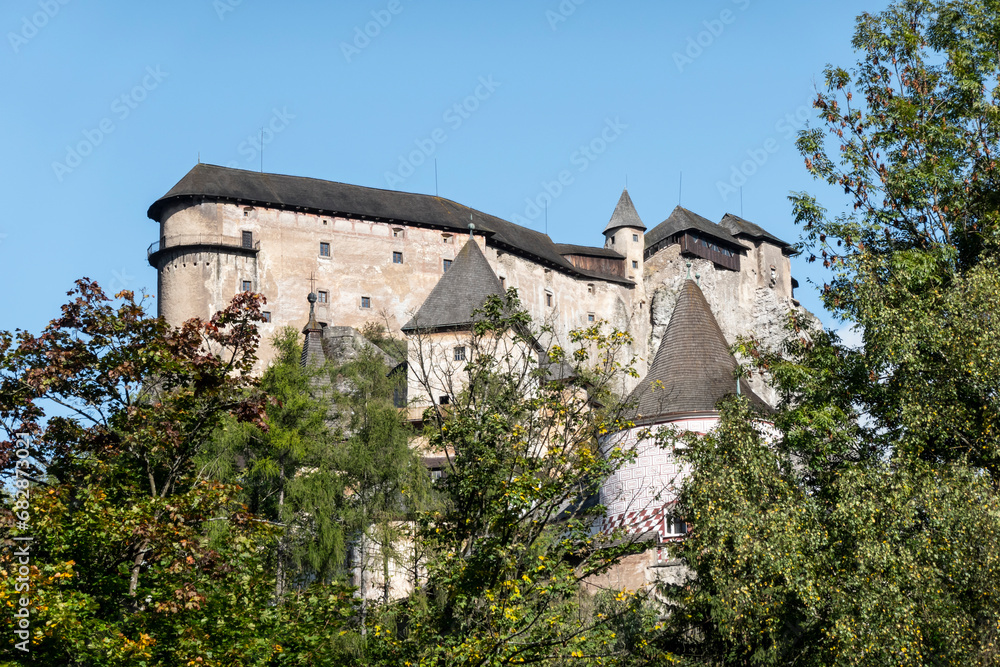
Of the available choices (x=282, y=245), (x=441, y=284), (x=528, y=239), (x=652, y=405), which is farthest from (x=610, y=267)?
(x=652, y=405)

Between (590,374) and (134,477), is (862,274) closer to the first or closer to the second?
(590,374)

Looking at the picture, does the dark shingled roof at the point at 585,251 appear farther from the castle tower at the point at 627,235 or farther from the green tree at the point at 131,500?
the green tree at the point at 131,500

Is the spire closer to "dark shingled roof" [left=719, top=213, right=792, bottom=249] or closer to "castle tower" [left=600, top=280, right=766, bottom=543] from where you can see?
"castle tower" [left=600, top=280, right=766, bottom=543]

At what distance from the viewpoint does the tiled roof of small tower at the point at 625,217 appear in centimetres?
7388

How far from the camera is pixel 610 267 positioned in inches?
2803

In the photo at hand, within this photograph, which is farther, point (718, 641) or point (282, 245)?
point (282, 245)

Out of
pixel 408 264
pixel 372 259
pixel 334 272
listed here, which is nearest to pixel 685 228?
pixel 408 264

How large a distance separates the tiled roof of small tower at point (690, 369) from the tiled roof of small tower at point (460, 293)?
986 cm

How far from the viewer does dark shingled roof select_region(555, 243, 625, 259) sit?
69875mm

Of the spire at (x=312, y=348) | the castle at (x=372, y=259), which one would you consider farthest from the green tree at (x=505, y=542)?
the castle at (x=372, y=259)

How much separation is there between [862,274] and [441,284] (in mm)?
25285

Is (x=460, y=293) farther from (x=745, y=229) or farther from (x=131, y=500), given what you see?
(x=745, y=229)

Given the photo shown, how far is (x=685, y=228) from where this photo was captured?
72.2 m

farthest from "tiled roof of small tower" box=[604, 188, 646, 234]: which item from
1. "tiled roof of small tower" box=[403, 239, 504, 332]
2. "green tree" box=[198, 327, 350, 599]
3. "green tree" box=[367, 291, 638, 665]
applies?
"green tree" box=[367, 291, 638, 665]
